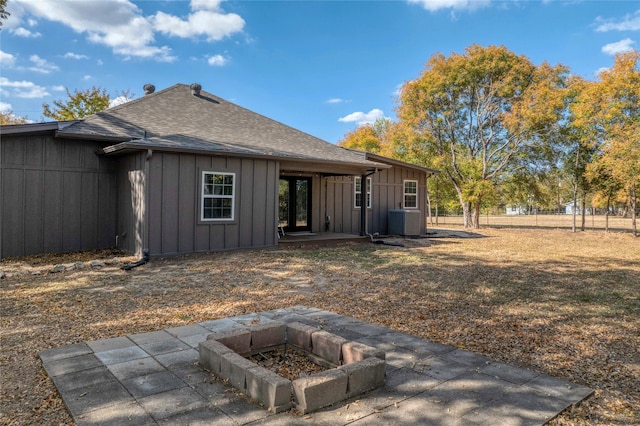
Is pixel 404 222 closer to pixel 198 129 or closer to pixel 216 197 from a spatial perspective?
pixel 216 197

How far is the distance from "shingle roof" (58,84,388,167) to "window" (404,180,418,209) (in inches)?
118

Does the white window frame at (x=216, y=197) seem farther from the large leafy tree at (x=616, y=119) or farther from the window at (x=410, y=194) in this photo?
the large leafy tree at (x=616, y=119)

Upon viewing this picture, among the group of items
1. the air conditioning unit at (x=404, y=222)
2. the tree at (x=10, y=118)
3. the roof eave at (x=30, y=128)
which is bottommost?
the air conditioning unit at (x=404, y=222)

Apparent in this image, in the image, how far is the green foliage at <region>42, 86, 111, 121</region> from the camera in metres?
19.8

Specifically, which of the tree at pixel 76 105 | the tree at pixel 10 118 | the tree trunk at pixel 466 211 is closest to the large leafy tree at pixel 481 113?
the tree trunk at pixel 466 211

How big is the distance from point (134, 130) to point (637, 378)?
10242 mm

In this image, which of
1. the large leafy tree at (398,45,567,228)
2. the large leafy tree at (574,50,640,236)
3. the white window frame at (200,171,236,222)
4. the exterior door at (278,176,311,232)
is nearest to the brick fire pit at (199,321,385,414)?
the white window frame at (200,171,236,222)

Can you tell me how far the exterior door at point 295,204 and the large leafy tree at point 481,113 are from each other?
1044 cm

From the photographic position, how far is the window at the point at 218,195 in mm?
9250

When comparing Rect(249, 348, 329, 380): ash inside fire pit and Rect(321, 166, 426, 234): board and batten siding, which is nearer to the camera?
Rect(249, 348, 329, 380): ash inside fire pit

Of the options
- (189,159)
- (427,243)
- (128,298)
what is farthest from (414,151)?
(128,298)

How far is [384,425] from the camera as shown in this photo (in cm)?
223

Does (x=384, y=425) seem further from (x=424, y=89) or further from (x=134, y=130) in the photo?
(x=424, y=89)

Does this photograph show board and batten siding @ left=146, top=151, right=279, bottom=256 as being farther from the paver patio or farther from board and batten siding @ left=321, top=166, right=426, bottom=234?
the paver patio
